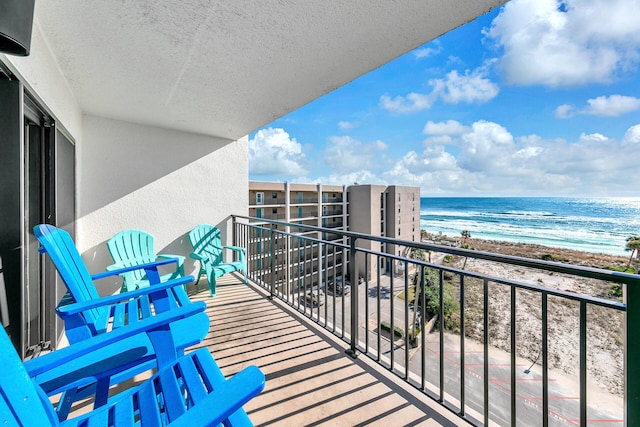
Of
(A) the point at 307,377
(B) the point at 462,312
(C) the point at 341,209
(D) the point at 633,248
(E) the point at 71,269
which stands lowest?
(D) the point at 633,248

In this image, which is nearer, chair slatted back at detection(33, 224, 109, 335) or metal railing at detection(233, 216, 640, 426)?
metal railing at detection(233, 216, 640, 426)

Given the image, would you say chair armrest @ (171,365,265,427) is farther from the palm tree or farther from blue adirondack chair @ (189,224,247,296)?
the palm tree

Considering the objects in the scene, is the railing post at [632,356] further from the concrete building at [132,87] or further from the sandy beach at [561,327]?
the sandy beach at [561,327]

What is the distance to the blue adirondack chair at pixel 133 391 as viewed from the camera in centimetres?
54

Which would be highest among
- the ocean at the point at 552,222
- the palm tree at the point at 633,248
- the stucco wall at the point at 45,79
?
the stucco wall at the point at 45,79

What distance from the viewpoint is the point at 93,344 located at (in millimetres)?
793

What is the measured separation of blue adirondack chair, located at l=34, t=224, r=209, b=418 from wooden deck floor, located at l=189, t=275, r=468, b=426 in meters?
0.63

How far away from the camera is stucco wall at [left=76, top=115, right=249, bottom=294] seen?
3.25 metres

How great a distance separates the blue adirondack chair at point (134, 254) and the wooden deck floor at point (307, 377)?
0.79 meters

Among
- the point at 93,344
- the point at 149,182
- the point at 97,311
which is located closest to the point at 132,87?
the point at 149,182

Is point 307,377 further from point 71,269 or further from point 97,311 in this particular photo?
point 71,269

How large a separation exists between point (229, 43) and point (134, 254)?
274 cm


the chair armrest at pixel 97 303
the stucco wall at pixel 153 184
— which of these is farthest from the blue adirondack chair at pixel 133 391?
the stucco wall at pixel 153 184

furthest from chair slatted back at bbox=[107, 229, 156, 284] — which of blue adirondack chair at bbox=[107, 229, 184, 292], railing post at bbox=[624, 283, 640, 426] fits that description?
railing post at bbox=[624, 283, 640, 426]
